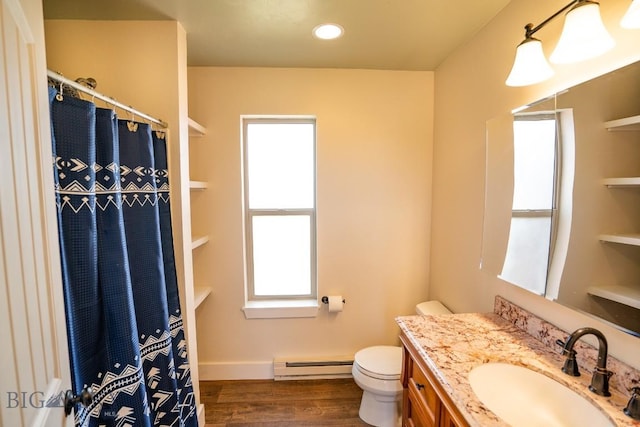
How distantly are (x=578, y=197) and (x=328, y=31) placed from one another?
1.49 m

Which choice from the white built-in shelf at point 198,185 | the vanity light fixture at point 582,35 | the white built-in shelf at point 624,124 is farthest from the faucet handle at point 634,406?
the white built-in shelf at point 198,185

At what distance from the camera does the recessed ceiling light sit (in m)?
1.61

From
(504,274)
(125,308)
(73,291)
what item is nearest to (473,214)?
(504,274)

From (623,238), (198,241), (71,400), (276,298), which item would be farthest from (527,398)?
(198,241)

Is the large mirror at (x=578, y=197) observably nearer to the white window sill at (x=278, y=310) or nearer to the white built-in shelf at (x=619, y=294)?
the white built-in shelf at (x=619, y=294)

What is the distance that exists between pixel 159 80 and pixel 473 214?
1.98 metres

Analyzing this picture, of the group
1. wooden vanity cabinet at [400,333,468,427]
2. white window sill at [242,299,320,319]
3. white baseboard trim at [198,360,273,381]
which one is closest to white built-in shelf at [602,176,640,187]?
wooden vanity cabinet at [400,333,468,427]

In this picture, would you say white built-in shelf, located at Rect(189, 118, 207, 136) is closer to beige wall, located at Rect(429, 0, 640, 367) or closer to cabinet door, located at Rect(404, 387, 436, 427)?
beige wall, located at Rect(429, 0, 640, 367)

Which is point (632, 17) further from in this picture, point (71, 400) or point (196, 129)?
point (196, 129)

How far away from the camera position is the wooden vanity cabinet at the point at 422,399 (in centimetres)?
99

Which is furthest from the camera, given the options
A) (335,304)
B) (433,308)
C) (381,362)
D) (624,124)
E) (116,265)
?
(335,304)

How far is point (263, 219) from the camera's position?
237 centimetres

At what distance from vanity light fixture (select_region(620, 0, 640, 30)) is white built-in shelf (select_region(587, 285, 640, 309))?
0.79m

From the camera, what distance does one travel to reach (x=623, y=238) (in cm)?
90
